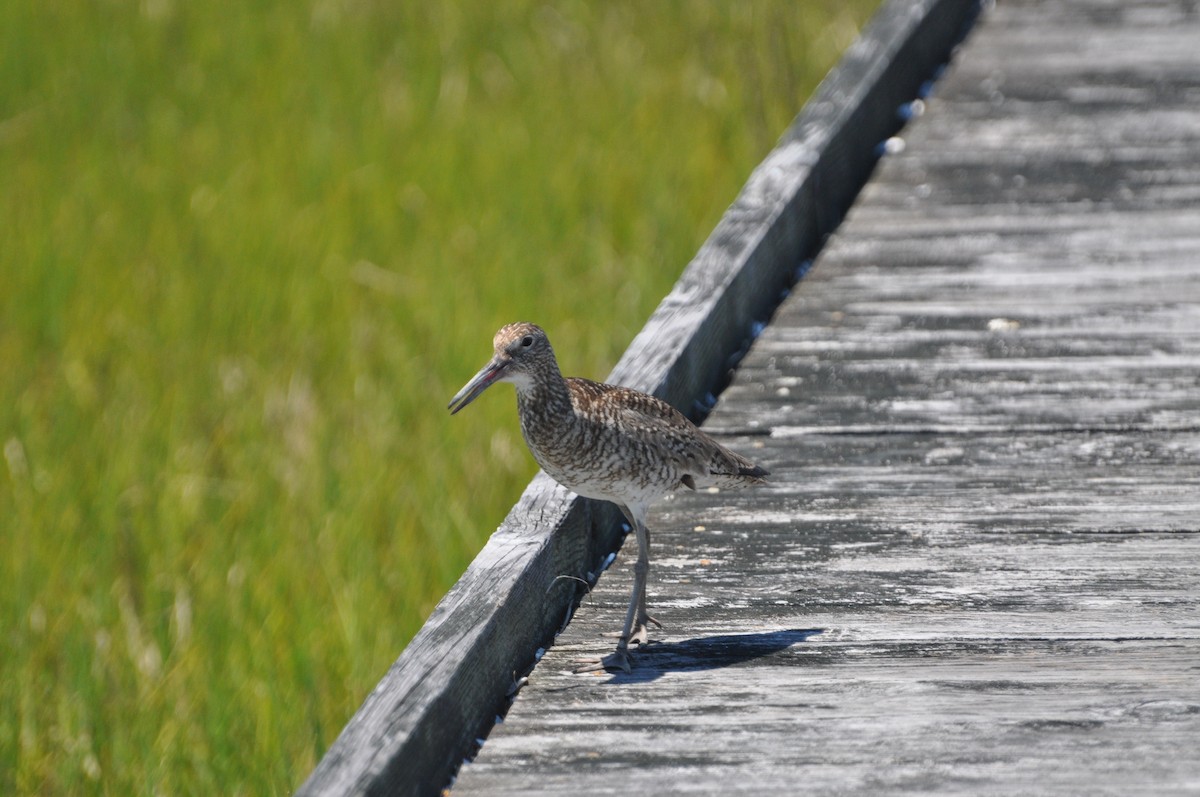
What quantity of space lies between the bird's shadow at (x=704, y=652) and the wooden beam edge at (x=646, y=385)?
232 millimetres

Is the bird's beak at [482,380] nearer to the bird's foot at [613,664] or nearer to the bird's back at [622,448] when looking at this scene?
the bird's back at [622,448]

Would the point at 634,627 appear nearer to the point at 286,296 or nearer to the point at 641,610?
the point at 641,610

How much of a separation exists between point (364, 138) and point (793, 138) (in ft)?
8.98

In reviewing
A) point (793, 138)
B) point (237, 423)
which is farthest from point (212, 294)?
point (793, 138)

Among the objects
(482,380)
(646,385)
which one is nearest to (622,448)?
(482,380)

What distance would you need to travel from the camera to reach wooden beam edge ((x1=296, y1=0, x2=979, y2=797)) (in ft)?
9.61

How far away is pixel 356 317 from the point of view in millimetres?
6625

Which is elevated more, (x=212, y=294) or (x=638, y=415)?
(x=638, y=415)

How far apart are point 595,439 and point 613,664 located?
17.5 inches

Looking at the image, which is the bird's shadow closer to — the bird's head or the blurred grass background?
the bird's head

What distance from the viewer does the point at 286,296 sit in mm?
6723

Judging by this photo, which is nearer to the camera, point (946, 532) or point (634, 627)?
point (634, 627)

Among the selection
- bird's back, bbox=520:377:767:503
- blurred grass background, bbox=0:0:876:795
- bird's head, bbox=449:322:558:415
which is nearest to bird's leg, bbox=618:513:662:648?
bird's back, bbox=520:377:767:503

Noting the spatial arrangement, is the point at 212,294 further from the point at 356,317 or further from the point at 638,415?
the point at 638,415
